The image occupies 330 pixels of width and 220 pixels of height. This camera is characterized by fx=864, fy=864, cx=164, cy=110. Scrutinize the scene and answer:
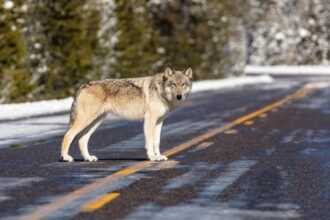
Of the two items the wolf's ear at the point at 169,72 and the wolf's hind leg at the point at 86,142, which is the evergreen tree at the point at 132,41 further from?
the wolf's ear at the point at 169,72

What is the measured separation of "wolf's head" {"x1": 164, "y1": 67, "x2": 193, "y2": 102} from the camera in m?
12.1

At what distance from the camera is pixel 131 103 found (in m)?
12.6

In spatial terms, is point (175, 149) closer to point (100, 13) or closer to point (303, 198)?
point (303, 198)

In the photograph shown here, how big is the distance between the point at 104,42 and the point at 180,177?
30387 mm

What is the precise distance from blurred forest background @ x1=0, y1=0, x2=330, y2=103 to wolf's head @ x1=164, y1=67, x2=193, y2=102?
1794 cm

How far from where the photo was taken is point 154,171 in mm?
11203

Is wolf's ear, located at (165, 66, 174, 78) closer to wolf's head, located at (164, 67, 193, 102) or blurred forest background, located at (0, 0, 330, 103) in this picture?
wolf's head, located at (164, 67, 193, 102)

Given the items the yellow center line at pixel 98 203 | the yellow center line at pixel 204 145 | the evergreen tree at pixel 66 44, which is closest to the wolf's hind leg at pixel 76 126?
the yellow center line at pixel 204 145

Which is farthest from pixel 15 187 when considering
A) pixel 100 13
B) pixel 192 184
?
pixel 100 13

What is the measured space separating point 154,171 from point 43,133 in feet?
23.2

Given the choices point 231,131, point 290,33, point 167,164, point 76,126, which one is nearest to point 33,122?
point 231,131

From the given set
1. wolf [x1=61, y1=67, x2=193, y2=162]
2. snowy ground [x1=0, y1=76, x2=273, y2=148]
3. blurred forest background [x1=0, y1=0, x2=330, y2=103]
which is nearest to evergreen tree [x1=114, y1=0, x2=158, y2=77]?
blurred forest background [x1=0, y1=0, x2=330, y2=103]

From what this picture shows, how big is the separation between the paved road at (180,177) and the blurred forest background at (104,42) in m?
12.1

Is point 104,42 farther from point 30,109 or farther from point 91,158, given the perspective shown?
point 91,158
